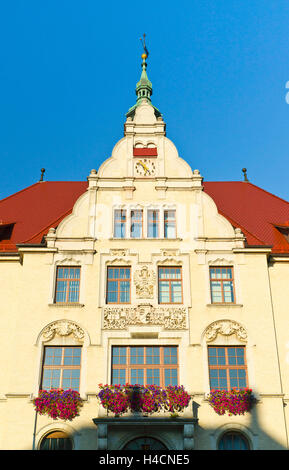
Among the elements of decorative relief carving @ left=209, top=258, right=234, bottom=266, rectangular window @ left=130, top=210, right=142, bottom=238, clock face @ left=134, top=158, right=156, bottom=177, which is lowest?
decorative relief carving @ left=209, top=258, right=234, bottom=266

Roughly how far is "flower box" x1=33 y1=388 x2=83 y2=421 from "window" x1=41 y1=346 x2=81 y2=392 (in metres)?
0.61

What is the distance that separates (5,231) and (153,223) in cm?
731

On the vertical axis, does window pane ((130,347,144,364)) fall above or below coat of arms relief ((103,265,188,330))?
below

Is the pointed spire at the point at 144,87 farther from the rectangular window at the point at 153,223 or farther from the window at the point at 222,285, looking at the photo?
the window at the point at 222,285

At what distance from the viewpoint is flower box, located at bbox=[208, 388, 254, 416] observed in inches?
756

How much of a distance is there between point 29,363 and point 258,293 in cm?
963

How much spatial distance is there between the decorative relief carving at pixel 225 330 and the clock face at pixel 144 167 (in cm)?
774

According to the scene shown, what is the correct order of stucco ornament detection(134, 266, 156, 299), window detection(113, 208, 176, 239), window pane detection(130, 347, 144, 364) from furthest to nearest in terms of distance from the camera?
window detection(113, 208, 176, 239), stucco ornament detection(134, 266, 156, 299), window pane detection(130, 347, 144, 364)

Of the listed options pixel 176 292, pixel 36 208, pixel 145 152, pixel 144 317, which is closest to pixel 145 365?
pixel 144 317

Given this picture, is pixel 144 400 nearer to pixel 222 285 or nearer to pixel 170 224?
pixel 222 285

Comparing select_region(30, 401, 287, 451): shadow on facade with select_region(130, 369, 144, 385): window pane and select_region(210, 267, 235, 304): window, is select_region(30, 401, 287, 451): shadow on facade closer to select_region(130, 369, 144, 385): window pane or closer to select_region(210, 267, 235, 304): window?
select_region(130, 369, 144, 385): window pane

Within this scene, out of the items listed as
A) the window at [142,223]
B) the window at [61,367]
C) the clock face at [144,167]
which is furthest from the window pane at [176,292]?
the clock face at [144,167]

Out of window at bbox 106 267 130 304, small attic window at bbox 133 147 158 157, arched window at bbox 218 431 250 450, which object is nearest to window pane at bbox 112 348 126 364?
window at bbox 106 267 130 304
